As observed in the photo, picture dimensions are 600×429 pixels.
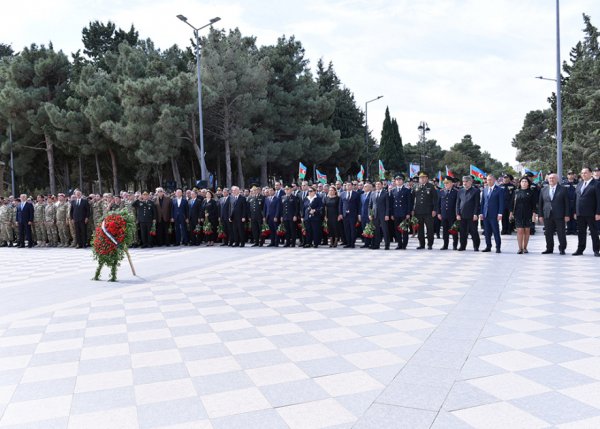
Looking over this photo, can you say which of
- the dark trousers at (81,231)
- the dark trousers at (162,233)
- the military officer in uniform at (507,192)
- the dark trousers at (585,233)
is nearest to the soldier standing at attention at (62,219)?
the dark trousers at (81,231)

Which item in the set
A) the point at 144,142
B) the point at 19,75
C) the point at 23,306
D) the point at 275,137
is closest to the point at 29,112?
the point at 19,75

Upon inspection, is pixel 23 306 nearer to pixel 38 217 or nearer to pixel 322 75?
pixel 38 217

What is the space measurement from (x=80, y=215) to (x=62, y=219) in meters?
1.21

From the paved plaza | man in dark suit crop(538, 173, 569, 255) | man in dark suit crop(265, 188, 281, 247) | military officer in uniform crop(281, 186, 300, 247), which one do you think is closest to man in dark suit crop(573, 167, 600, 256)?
man in dark suit crop(538, 173, 569, 255)

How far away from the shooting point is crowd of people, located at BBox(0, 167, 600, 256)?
12539mm

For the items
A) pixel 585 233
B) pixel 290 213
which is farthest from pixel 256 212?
pixel 585 233

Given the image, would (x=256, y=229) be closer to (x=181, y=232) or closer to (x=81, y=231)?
(x=181, y=232)

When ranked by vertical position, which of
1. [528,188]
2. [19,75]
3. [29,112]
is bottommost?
[528,188]

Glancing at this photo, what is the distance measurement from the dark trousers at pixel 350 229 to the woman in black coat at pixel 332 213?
11.7 inches

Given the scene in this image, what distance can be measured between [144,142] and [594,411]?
30793 mm

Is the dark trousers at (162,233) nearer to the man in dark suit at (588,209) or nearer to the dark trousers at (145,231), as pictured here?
the dark trousers at (145,231)

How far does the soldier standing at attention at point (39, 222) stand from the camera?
19.7 metres

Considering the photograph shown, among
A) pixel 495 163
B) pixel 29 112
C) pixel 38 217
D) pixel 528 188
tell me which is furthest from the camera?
pixel 495 163

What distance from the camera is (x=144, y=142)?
31688 mm
